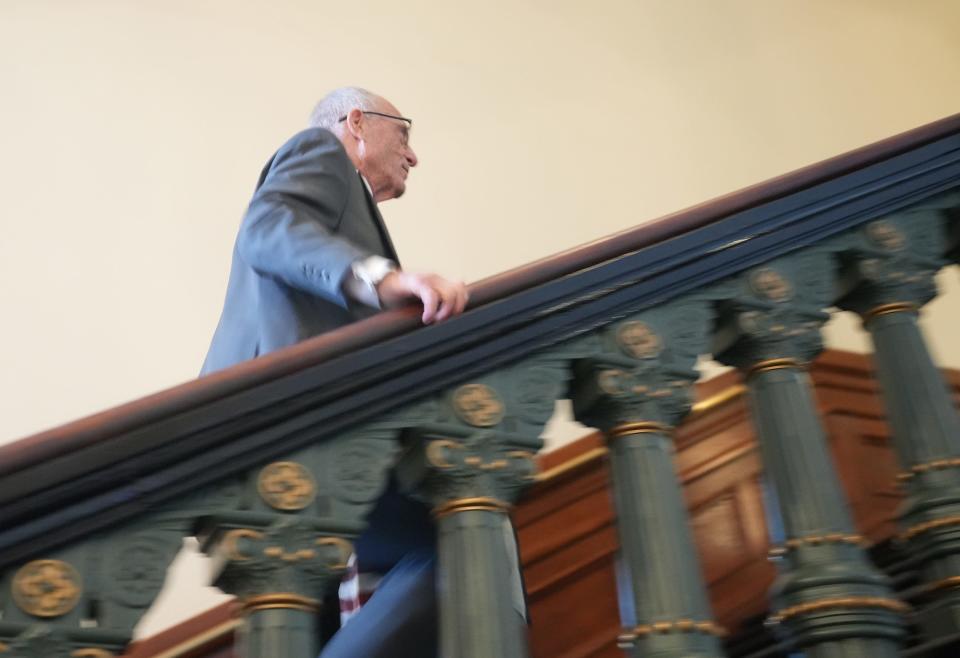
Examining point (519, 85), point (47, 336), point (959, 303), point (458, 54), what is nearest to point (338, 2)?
point (458, 54)

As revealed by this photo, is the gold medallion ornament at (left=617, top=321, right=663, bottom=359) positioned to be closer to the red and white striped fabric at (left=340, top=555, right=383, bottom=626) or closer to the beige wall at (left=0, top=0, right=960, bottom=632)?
the red and white striped fabric at (left=340, top=555, right=383, bottom=626)

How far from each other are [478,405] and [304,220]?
0.40m

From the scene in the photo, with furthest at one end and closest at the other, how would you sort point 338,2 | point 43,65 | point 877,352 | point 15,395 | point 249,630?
point 338,2
point 43,65
point 15,395
point 877,352
point 249,630

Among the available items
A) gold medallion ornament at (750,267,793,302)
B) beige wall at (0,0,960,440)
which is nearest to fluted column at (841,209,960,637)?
gold medallion ornament at (750,267,793,302)

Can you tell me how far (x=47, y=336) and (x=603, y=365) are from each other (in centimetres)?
207

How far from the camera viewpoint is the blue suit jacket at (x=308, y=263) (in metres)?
1.46

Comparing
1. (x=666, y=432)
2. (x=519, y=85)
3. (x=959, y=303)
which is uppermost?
(x=519, y=85)

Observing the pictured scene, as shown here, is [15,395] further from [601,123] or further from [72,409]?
[601,123]

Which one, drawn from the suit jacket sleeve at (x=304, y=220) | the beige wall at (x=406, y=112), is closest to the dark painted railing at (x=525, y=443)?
the suit jacket sleeve at (x=304, y=220)

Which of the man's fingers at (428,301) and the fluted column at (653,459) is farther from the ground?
the man's fingers at (428,301)

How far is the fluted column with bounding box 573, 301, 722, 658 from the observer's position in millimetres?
1259

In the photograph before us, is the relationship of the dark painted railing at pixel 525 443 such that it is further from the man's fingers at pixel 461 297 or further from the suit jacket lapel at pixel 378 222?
the suit jacket lapel at pixel 378 222

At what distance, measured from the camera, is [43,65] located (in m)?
3.39

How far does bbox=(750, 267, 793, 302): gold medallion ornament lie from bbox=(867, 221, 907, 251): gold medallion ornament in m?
0.19
